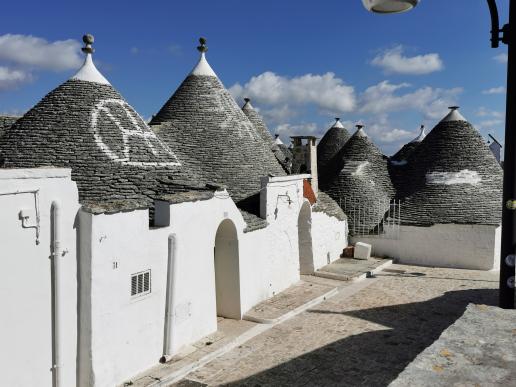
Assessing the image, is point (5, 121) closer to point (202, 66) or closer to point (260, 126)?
point (202, 66)

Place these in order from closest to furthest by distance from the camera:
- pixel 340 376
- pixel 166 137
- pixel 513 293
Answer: pixel 513 293 < pixel 340 376 < pixel 166 137

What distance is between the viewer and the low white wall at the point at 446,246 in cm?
1689

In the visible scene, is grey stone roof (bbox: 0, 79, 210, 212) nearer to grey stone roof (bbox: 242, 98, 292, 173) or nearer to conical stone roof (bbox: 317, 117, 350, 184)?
grey stone roof (bbox: 242, 98, 292, 173)

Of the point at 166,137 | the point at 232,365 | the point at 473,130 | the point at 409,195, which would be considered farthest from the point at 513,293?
the point at 473,130

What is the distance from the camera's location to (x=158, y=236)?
8508mm

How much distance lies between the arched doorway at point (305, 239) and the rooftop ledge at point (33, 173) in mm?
9737

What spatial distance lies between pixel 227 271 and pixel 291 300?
2.31 metres

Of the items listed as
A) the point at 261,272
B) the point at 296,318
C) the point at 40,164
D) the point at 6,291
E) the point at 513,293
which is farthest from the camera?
the point at 261,272

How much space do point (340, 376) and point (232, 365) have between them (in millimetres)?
2024

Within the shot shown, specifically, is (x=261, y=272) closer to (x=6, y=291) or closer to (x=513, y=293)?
(x=6, y=291)

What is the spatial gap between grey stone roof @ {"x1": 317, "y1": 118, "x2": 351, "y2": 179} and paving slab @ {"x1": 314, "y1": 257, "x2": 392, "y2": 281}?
8.85 meters

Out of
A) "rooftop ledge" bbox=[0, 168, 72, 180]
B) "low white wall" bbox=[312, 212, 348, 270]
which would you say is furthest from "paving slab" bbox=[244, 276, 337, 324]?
"rooftop ledge" bbox=[0, 168, 72, 180]

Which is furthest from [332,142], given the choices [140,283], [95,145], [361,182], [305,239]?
[140,283]

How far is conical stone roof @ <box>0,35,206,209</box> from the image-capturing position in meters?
9.00
